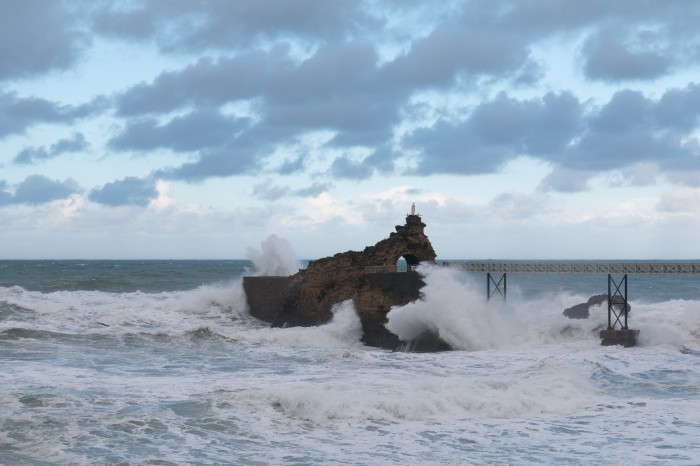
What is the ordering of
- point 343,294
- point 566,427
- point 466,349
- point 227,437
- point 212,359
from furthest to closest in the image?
point 343,294 < point 466,349 < point 212,359 < point 566,427 < point 227,437

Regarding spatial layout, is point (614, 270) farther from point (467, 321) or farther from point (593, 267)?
point (467, 321)

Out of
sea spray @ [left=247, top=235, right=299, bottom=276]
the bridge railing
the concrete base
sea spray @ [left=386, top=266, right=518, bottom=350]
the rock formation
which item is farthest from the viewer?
sea spray @ [left=247, top=235, right=299, bottom=276]

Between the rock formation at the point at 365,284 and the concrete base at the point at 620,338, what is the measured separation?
22.0ft

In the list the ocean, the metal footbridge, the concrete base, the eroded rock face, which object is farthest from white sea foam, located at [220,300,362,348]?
the concrete base

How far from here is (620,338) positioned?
91.9 feet

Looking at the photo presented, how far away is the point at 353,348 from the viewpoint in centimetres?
2930

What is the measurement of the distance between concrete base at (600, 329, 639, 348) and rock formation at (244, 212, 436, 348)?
671 centimetres

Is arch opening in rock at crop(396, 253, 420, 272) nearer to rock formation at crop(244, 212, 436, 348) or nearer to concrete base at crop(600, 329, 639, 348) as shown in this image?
rock formation at crop(244, 212, 436, 348)

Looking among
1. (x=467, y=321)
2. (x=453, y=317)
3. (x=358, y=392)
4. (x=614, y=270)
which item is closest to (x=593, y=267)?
(x=614, y=270)

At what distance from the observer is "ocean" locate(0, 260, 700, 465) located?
14336 mm

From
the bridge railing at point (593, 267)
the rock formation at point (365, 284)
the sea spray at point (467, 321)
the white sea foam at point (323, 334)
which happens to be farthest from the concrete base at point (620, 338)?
the white sea foam at point (323, 334)

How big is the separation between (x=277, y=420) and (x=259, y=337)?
14.7 m

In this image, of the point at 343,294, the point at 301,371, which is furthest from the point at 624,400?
the point at 343,294

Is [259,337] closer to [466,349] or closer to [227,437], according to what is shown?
[466,349]
